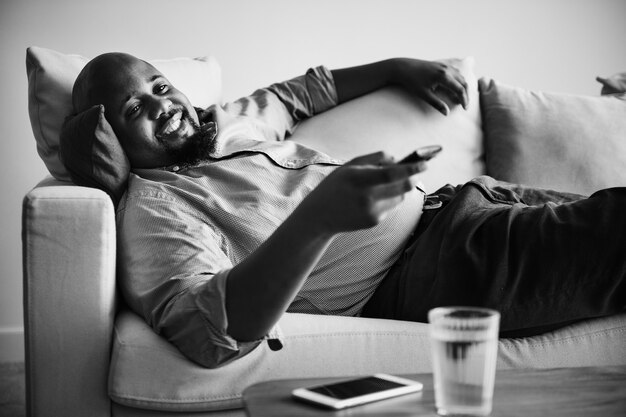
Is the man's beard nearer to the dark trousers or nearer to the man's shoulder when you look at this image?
the man's shoulder

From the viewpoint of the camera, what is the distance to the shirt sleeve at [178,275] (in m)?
1.04

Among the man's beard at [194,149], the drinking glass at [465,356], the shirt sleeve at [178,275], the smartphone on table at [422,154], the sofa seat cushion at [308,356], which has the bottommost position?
the sofa seat cushion at [308,356]

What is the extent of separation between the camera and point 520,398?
80cm

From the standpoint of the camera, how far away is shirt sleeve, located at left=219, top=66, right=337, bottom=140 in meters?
1.96

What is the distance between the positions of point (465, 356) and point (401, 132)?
1257 mm

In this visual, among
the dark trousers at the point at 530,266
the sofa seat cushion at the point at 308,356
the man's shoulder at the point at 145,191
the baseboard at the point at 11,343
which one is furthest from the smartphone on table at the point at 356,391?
the baseboard at the point at 11,343

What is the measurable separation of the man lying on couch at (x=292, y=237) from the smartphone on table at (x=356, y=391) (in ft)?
0.55

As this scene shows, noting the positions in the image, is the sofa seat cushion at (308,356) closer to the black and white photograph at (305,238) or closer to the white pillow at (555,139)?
the black and white photograph at (305,238)

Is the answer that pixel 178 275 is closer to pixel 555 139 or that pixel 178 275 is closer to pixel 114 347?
pixel 114 347

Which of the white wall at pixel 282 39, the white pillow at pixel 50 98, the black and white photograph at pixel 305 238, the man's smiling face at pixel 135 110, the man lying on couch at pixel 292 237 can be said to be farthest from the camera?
the white wall at pixel 282 39

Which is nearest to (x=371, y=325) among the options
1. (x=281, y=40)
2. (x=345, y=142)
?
(x=345, y=142)

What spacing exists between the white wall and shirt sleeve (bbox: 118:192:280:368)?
115cm

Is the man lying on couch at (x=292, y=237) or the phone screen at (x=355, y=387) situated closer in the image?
the phone screen at (x=355, y=387)

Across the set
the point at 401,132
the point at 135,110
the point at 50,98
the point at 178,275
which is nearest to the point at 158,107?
the point at 135,110
